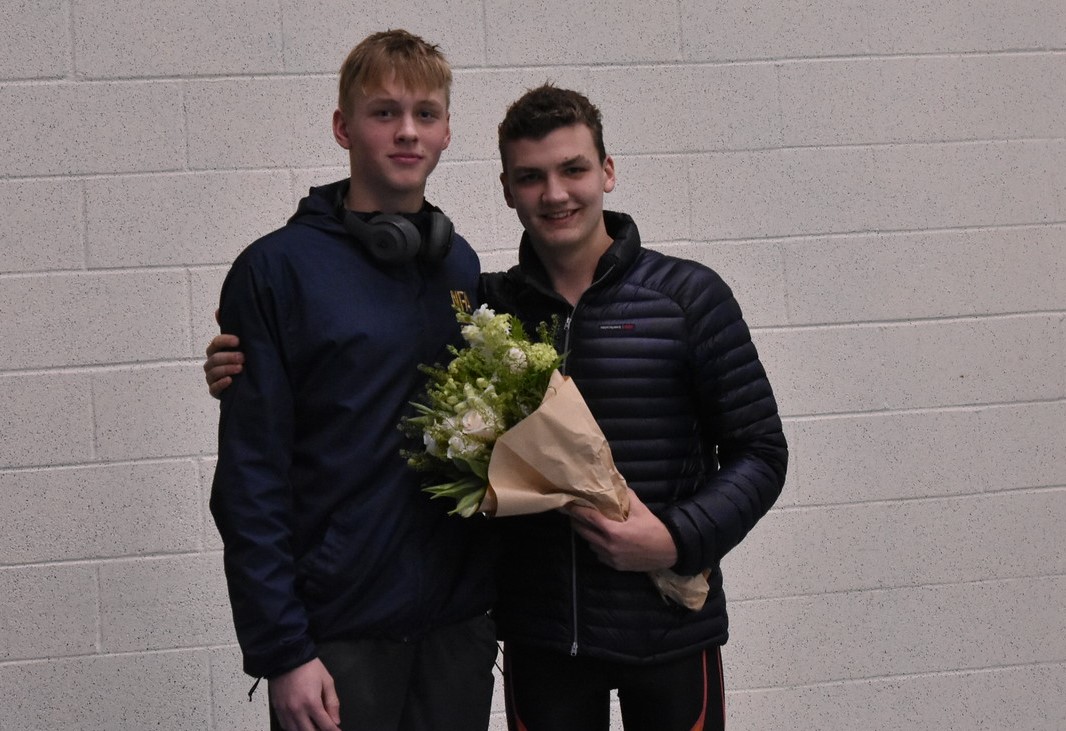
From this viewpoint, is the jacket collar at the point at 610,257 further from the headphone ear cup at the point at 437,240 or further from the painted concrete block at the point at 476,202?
the painted concrete block at the point at 476,202

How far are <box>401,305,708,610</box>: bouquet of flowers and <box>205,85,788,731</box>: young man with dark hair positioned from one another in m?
0.13

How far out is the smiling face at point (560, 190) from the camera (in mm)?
2139

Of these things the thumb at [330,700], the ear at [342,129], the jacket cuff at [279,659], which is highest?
the ear at [342,129]

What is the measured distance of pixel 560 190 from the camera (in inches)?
83.7

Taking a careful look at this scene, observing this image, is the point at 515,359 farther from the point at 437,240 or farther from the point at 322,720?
the point at 322,720

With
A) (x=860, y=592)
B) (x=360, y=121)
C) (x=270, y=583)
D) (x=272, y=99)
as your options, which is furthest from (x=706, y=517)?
(x=272, y=99)

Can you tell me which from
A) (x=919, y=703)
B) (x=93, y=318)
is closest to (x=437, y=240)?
(x=93, y=318)

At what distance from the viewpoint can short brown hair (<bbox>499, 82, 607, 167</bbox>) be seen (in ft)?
7.06

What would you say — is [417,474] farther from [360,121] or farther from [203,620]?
[203,620]

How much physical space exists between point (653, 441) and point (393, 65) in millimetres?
787

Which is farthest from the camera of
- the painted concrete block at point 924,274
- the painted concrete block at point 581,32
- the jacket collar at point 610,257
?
the painted concrete block at point 924,274

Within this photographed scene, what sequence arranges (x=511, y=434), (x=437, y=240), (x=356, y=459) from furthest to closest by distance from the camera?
(x=437, y=240)
(x=356, y=459)
(x=511, y=434)

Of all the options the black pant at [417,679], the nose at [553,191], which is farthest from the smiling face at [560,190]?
the black pant at [417,679]

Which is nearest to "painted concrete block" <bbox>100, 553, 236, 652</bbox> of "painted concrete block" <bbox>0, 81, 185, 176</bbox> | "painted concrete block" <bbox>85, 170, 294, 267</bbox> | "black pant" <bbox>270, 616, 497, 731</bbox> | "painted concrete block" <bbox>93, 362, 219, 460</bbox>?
"painted concrete block" <bbox>93, 362, 219, 460</bbox>
